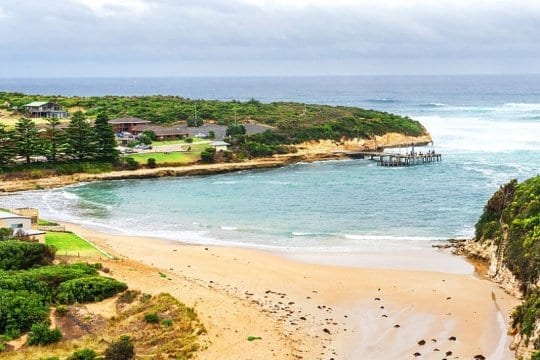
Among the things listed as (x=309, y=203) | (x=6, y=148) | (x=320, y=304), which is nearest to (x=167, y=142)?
(x=6, y=148)

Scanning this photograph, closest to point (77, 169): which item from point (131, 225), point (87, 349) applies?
point (131, 225)

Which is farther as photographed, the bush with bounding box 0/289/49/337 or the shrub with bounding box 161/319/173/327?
the shrub with bounding box 161/319/173/327

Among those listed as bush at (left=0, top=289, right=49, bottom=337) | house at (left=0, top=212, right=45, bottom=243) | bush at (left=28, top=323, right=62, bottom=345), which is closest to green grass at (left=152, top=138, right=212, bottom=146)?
house at (left=0, top=212, right=45, bottom=243)

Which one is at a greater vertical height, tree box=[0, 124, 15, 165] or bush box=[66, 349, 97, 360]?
tree box=[0, 124, 15, 165]

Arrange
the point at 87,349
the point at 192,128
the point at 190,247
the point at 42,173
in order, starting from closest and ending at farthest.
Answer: the point at 87,349
the point at 190,247
the point at 42,173
the point at 192,128

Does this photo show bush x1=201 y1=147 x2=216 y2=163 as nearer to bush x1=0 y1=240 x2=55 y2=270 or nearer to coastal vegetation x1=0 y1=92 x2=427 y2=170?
coastal vegetation x1=0 y1=92 x2=427 y2=170

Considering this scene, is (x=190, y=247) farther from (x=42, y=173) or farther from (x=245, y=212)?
(x=42, y=173)
